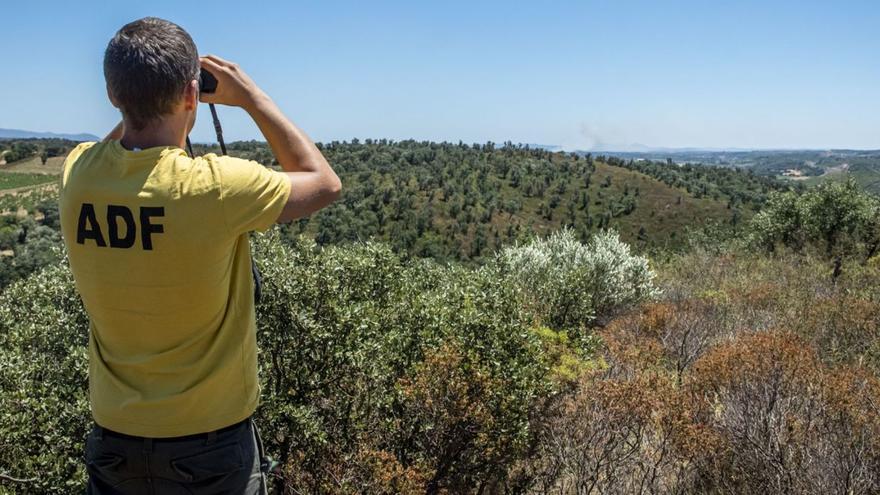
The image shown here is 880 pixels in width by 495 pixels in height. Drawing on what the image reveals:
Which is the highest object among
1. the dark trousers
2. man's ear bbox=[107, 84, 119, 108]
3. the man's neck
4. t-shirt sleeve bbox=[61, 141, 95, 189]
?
man's ear bbox=[107, 84, 119, 108]

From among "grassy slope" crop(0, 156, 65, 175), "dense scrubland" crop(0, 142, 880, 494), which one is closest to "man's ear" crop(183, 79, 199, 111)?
"dense scrubland" crop(0, 142, 880, 494)

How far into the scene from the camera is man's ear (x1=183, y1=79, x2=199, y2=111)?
189cm

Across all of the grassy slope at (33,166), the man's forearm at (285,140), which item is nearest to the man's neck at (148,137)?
the man's forearm at (285,140)

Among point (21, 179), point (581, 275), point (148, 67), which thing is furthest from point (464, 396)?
point (21, 179)

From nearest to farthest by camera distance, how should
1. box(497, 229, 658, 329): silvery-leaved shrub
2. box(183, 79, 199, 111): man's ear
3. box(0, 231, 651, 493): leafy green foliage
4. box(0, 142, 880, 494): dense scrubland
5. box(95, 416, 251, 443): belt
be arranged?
1. box(183, 79, 199, 111): man's ear
2. box(95, 416, 251, 443): belt
3. box(0, 231, 651, 493): leafy green foliage
4. box(0, 142, 880, 494): dense scrubland
5. box(497, 229, 658, 329): silvery-leaved shrub

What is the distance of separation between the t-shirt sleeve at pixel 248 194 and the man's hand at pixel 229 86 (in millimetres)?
352

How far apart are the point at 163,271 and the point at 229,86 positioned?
75cm

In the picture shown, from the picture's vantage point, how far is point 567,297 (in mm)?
16547

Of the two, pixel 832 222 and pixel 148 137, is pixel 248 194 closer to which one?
pixel 148 137

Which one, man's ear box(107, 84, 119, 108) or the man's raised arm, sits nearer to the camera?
man's ear box(107, 84, 119, 108)

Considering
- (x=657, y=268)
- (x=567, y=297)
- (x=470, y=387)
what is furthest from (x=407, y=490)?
(x=657, y=268)

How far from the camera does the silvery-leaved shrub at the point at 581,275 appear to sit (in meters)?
16.5

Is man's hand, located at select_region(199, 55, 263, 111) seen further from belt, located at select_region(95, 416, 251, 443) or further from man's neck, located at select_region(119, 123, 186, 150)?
belt, located at select_region(95, 416, 251, 443)

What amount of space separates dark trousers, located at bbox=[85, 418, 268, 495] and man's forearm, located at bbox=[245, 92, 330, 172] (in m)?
0.98
